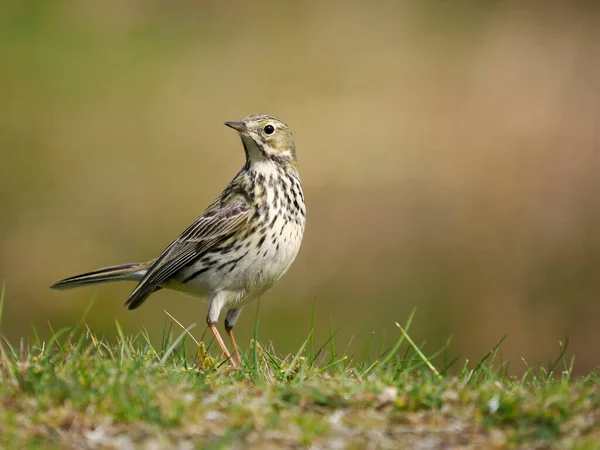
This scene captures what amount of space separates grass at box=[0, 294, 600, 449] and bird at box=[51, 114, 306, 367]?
1.86 metres

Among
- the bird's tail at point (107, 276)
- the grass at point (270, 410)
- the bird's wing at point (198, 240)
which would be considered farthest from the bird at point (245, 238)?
the grass at point (270, 410)

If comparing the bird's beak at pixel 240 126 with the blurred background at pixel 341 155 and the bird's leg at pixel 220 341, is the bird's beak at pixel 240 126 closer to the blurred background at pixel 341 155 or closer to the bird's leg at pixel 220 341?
the bird's leg at pixel 220 341

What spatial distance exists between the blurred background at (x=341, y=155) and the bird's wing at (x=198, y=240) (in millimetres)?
5898

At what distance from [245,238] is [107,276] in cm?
142

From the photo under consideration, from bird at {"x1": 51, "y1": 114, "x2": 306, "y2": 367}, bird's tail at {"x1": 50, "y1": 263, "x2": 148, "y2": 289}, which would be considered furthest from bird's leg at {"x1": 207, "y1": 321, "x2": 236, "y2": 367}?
bird's tail at {"x1": 50, "y1": 263, "x2": 148, "y2": 289}

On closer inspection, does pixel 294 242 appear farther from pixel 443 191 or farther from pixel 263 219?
pixel 443 191

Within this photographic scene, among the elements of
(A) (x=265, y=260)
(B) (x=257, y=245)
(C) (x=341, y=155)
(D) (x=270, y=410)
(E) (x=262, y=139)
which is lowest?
(D) (x=270, y=410)

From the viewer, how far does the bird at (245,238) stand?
7.97m

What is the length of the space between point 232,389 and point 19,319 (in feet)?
34.1

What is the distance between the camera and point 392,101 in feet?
72.2

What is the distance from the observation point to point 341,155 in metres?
20.2

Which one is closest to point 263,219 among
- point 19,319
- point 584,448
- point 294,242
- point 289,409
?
point 294,242

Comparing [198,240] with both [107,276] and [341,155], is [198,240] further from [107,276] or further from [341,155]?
[341,155]

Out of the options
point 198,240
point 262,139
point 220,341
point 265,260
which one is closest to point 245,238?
point 265,260
